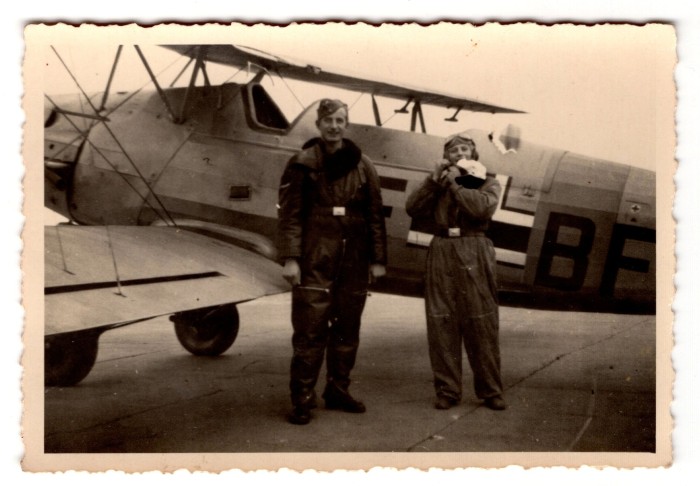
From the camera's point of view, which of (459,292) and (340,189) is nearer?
(340,189)

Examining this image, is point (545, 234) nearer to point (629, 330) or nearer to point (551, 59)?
point (629, 330)

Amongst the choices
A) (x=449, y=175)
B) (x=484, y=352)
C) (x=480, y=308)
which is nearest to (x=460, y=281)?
(x=480, y=308)

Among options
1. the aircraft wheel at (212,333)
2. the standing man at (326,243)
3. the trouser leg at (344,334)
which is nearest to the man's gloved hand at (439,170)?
the standing man at (326,243)

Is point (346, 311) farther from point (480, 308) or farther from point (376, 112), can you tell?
point (376, 112)

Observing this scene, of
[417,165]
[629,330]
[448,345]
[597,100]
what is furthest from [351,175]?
[629,330]

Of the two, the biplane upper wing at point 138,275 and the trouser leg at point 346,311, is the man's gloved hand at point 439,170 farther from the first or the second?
the biplane upper wing at point 138,275
